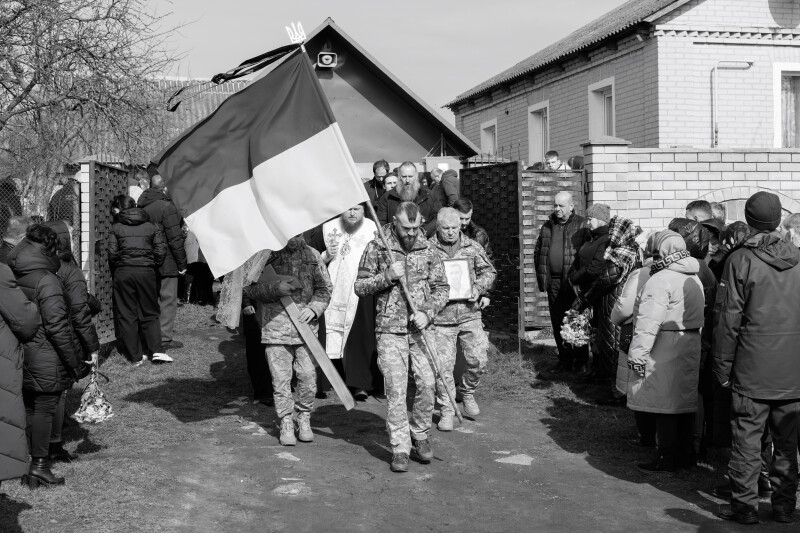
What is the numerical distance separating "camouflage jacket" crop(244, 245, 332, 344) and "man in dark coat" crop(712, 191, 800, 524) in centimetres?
340

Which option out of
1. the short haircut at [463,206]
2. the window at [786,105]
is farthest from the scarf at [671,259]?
the window at [786,105]

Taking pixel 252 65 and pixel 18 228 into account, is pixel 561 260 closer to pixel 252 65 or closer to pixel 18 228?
pixel 252 65

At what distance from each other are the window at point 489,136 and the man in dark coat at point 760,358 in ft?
74.7

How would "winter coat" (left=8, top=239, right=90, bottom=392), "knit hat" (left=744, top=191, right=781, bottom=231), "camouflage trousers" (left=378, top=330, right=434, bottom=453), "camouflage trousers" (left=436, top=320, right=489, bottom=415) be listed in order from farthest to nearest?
"camouflage trousers" (left=436, top=320, right=489, bottom=415), "camouflage trousers" (left=378, top=330, right=434, bottom=453), "winter coat" (left=8, top=239, right=90, bottom=392), "knit hat" (left=744, top=191, right=781, bottom=231)

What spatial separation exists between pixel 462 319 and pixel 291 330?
1677mm

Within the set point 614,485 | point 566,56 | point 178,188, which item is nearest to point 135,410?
point 178,188

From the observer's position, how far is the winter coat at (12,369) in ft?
18.1

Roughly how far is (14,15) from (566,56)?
13278mm

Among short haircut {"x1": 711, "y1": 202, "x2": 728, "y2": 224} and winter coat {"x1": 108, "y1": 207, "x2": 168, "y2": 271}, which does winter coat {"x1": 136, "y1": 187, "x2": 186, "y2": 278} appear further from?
short haircut {"x1": 711, "y1": 202, "x2": 728, "y2": 224}

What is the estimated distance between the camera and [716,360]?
6160 mm

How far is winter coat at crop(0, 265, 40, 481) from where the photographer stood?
5.50 metres

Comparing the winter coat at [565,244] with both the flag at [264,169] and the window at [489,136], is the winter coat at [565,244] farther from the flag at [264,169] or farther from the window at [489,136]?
the window at [489,136]

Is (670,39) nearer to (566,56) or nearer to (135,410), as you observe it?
(566,56)

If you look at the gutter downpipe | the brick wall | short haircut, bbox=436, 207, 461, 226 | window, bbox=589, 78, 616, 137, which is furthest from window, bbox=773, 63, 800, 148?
short haircut, bbox=436, 207, 461, 226
